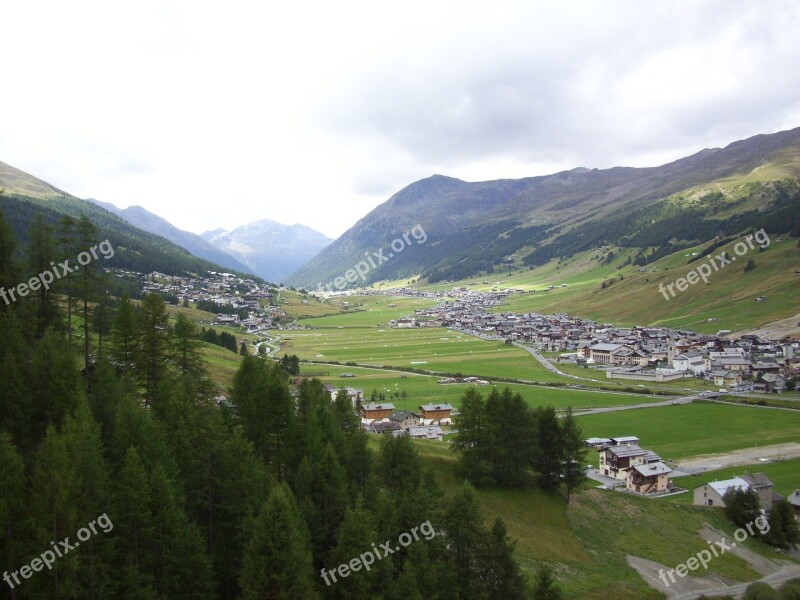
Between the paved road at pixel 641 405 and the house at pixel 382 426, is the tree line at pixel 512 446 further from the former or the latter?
the paved road at pixel 641 405

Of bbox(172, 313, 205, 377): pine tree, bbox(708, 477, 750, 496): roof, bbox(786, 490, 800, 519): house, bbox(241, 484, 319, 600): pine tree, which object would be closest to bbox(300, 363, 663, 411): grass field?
bbox(708, 477, 750, 496): roof

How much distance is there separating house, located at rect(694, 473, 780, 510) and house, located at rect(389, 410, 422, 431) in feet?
133

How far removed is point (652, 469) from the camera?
63.8 metres

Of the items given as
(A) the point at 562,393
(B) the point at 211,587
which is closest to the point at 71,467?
(B) the point at 211,587

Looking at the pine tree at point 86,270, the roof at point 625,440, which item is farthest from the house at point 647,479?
the pine tree at point 86,270

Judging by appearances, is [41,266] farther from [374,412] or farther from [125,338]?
[374,412]

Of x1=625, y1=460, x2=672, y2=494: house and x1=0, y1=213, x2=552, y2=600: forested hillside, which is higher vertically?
x1=0, y1=213, x2=552, y2=600: forested hillside

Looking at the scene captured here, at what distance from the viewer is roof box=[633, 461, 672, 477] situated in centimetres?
6297

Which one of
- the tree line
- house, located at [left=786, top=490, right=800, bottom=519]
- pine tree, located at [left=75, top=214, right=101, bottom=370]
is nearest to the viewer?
pine tree, located at [left=75, top=214, right=101, bottom=370]

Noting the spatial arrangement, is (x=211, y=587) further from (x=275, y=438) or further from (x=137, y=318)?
(x=137, y=318)

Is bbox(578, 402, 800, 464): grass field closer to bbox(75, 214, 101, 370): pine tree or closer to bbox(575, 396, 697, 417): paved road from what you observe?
bbox(575, 396, 697, 417): paved road

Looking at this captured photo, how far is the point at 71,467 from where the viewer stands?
2262 cm

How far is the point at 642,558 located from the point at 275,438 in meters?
34.8

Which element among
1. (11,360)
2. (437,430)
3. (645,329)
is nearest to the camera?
(11,360)
